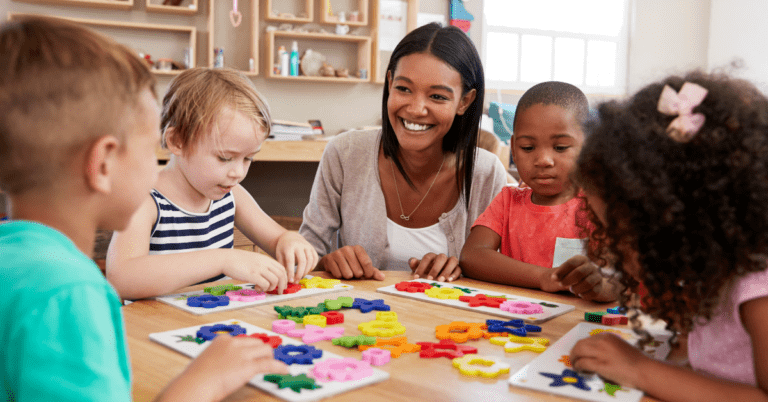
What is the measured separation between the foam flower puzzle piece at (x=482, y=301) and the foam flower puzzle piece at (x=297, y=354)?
40 cm

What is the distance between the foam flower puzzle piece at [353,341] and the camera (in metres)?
0.82

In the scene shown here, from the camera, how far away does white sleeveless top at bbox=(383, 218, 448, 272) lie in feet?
5.93

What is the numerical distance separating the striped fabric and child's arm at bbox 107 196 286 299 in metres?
0.13

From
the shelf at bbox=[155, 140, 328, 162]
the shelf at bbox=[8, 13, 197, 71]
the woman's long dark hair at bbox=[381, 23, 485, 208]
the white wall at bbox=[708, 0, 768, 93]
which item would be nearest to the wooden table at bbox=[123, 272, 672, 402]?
the woman's long dark hair at bbox=[381, 23, 485, 208]

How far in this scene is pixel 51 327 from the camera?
46 centimetres

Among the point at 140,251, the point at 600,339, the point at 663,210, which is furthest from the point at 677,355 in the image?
the point at 140,251

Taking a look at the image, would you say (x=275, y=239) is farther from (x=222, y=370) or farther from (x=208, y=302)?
(x=222, y=370)

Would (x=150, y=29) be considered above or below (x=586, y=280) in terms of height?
above

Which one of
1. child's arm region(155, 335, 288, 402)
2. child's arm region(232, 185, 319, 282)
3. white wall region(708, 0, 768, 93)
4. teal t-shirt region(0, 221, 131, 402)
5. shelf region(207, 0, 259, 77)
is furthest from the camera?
white wall region(708, 0, 768, 93)

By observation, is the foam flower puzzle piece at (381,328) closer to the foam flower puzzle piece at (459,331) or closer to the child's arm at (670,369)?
the foam flower puzzle piece at (459,331)

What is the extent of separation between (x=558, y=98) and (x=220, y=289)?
0.92 m

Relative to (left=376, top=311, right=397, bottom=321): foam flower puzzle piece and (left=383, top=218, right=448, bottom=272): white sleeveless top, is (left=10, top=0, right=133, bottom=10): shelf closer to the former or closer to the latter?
(left=383, top=218, right=448, bottom=272): white sleeveless top

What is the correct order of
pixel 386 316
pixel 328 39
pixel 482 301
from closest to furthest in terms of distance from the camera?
1. pixel 386 316
2. pixel 482 301
3. pixel 328 39

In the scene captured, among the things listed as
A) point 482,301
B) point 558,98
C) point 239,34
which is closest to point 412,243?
point 558,98
